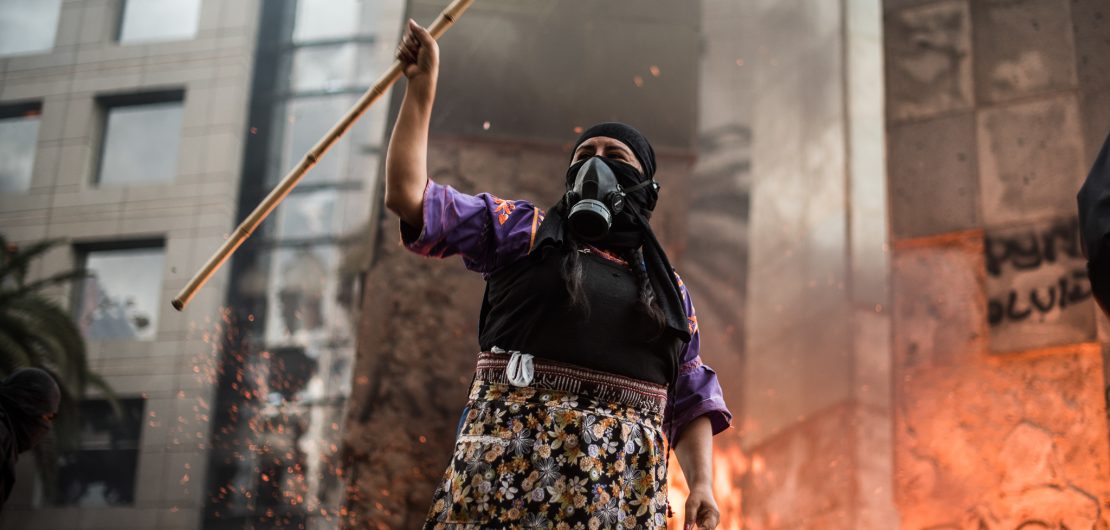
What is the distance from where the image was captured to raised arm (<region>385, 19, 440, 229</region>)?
2258 mm

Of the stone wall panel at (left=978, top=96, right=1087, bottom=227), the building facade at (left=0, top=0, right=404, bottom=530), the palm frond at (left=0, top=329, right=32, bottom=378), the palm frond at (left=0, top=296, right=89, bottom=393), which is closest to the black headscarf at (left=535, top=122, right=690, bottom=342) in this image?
the stone wall panel at (left=978, top=96, right=1087, bottom=227)

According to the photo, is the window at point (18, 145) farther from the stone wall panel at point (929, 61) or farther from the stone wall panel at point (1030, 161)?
the stone wall panel at point (1030, 161)

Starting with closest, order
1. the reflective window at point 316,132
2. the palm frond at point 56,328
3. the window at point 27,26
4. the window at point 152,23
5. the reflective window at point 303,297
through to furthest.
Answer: the palm frond at point 56,328 → the reflective window at point 303,297 → the reflective window at point 316,132 → the window at point 27,26 → the window at point 152,23

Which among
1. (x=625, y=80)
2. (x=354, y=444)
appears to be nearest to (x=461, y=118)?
(x=625, y=80)

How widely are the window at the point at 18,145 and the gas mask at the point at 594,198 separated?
16.0m

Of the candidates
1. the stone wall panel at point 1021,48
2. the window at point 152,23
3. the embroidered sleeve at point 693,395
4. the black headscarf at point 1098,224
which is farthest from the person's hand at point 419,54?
the window at point 152,23

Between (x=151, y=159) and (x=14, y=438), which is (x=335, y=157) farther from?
(x=14, y=438)

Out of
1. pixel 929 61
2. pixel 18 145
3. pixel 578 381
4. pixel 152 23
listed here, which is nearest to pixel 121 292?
pixel 18 145

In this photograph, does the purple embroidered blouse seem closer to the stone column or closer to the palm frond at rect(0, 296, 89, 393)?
the stone column

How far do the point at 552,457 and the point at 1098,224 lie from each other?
110cm

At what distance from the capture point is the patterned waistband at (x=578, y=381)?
2270 millimetres

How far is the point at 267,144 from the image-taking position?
57.1 feet

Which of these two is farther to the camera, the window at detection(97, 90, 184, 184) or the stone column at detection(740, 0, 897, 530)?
the window at detection(97, 90, 184, 184)

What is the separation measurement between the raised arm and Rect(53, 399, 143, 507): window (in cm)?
1482
